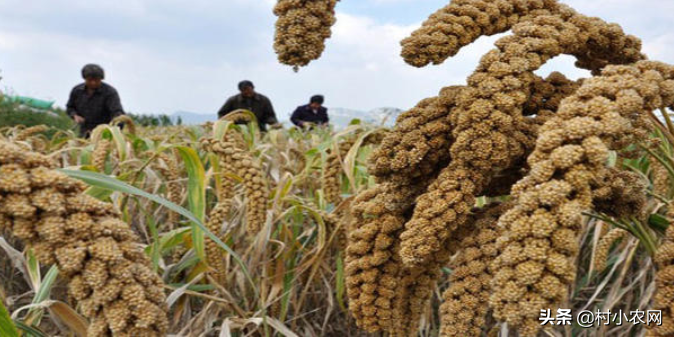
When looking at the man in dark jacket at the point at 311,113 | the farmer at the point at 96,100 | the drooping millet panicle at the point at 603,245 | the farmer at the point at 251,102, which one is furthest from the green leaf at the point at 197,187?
the man in dark jacket at the point at 311,113

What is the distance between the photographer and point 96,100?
671 cm

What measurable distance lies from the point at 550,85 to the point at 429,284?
36 cm

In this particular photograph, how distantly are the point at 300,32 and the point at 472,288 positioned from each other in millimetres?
400

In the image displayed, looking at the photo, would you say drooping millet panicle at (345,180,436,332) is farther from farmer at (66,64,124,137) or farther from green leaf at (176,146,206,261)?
farmer at (66,64,124,137)

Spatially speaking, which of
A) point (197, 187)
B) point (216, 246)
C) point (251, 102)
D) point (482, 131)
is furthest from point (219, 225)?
point (251, 102)

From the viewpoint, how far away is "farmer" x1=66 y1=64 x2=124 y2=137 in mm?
6660

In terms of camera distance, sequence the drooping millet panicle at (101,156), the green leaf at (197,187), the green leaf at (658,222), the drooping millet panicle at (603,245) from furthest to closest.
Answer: the drooping millet panicle at (101,156), the drooping millet panicle at (603,245), the green leaf at (197,187), the green leaf at (658,222)

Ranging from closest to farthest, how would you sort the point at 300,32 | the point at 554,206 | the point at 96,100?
the point at 554,206 → the point at 300,32 → the point at 96,100

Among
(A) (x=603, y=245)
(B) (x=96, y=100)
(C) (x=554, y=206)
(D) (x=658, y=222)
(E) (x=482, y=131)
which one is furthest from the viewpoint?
(B) (x=96, y=100)

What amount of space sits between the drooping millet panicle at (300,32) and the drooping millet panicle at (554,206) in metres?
0.34

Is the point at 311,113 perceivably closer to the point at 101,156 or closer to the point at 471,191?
the point at 101,156

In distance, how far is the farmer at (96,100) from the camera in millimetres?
6660

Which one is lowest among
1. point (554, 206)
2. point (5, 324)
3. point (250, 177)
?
point (5, 324)

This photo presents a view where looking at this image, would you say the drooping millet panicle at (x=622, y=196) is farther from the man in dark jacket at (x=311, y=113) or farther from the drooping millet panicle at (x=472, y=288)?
the man in dark jacket at (x=311, y=113)
